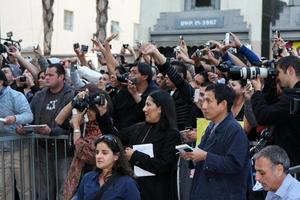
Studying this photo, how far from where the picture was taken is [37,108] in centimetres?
723

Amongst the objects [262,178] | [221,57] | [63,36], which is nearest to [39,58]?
[221,57]

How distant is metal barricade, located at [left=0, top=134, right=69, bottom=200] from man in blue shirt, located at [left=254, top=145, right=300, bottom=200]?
9.92 feet

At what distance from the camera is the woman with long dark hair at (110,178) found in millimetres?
4844

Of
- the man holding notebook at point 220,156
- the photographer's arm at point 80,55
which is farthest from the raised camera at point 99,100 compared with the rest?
the photographer's arm at point 80,55

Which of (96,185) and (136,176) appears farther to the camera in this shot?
(136,176)

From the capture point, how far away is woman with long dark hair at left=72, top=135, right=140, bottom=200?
15.9 feet

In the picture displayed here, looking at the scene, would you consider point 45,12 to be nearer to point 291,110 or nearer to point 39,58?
point 39,58

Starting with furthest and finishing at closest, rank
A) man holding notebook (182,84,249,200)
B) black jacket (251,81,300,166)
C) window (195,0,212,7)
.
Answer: window (195,0,212,7), black jacket (251,81,300,166), man holding notebook (182,84,249,200)

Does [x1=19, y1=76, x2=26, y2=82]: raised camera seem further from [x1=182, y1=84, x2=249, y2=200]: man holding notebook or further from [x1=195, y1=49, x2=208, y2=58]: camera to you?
[x1=182, y1=84, x2=249, y2=200]: man holding notebook

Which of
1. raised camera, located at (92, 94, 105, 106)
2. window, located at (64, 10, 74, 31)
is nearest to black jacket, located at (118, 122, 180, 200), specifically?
raised camera, located at (92, 94, 105, 106)

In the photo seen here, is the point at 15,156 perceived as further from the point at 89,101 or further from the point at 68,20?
the point at 68,20

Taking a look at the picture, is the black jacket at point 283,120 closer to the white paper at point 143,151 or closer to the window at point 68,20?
the white paper at point 143,151

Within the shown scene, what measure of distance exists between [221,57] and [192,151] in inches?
86.4

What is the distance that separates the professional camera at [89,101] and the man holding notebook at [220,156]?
134cm
